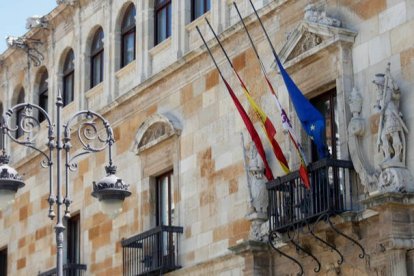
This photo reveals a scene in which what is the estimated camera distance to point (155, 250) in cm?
2488

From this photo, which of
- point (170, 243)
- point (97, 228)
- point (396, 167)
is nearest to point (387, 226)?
point (396, 167)

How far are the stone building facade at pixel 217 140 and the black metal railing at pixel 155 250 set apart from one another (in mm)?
35

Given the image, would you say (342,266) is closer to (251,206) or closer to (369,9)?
(251,206)

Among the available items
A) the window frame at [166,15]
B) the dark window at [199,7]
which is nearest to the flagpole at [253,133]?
the dark window at [199,7]

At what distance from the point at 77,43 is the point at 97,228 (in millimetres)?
4957

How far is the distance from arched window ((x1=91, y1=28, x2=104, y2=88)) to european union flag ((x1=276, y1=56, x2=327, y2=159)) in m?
9.70

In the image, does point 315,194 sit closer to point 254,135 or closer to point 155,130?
point 254,135

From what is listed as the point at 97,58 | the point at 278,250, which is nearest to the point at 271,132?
the point at 278,250

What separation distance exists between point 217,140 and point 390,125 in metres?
5.56

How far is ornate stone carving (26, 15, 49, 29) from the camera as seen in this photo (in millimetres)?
32188

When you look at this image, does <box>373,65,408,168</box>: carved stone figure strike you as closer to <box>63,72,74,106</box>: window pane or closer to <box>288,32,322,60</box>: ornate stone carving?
<box>288,32,322,60</box>: ornate stone carving

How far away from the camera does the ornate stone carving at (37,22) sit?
32.2m

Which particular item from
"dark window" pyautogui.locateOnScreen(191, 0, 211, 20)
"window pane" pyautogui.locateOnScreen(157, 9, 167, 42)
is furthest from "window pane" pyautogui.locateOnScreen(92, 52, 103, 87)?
"dark window" pyautogui.locateOnScreen(191, 0, 211, 20)

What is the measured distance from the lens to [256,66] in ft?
75.6
